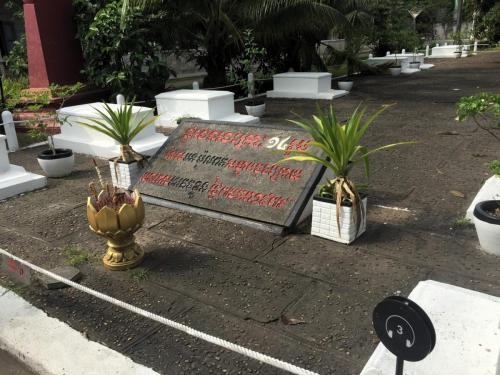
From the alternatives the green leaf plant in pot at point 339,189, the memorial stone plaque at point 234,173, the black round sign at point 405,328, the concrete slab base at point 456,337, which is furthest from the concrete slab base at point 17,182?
the black round sign at point 405,328

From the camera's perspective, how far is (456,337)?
8.51 ft

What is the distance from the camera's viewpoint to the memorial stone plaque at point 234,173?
4695mm

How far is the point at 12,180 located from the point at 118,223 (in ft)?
11.0

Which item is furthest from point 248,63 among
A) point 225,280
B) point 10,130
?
point 225,280

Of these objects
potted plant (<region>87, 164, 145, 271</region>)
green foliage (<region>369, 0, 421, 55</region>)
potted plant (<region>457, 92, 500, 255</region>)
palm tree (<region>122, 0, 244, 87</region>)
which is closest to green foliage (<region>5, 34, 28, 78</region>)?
palm tree (<region>122, 0, 244, 87</region>)

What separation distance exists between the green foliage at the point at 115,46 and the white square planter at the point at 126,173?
16.8 ft

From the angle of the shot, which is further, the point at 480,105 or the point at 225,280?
the point at 480,105

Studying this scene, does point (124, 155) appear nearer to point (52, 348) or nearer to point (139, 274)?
point (139, 274)

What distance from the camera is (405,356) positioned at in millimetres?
1857

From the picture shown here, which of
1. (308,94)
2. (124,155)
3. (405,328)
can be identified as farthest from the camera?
(308,94)

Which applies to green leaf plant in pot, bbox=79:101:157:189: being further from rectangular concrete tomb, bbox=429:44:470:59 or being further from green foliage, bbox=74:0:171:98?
rectangular concrete tomb, bbox=429:44:470:59

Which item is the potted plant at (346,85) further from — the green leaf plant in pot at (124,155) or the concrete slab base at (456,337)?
the concrete slab base at (456,337)

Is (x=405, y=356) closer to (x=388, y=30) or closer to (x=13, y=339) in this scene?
(x=13, y=339)

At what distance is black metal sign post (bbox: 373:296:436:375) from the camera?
5.73ft
